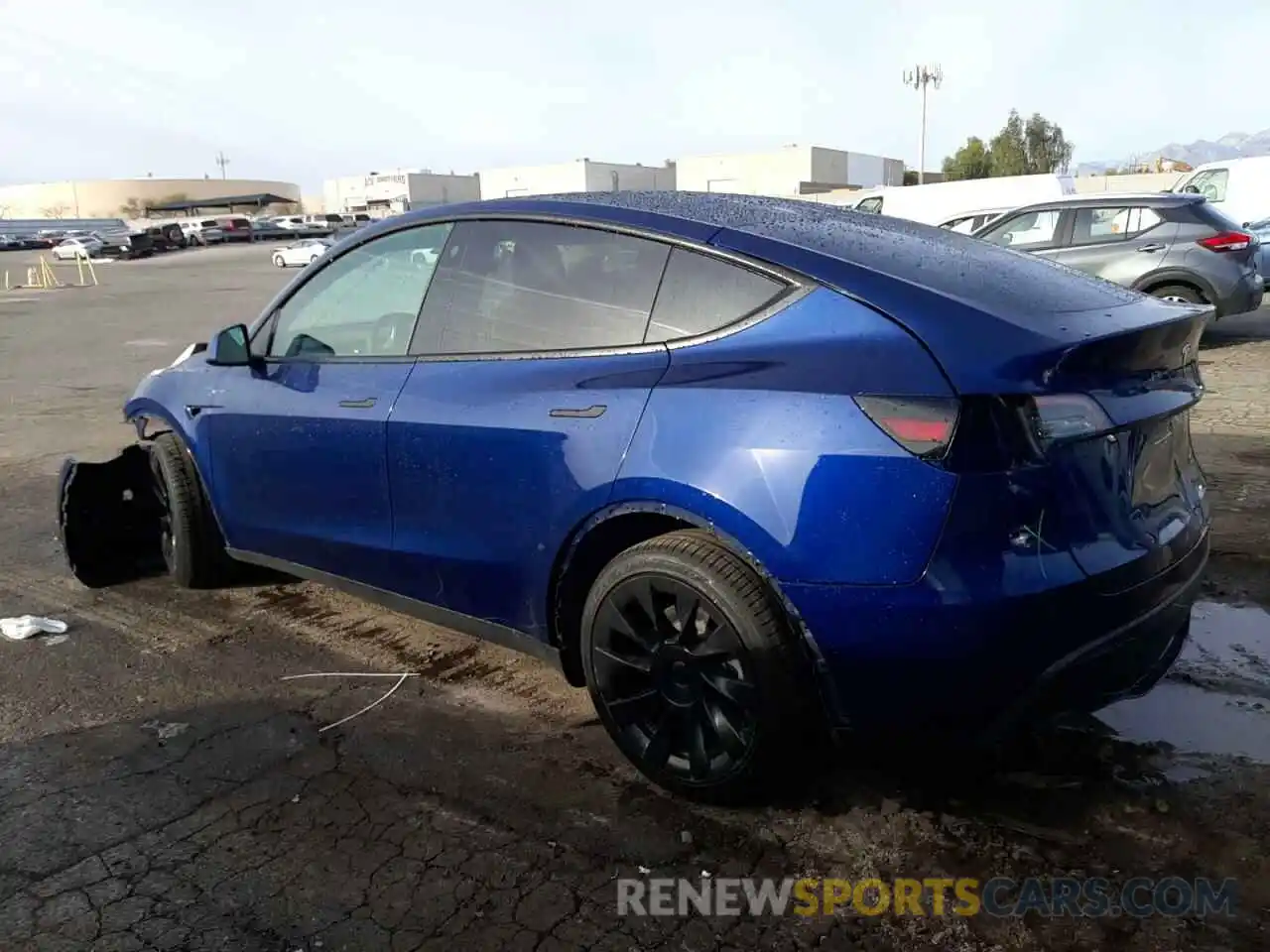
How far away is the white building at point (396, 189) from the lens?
285ft

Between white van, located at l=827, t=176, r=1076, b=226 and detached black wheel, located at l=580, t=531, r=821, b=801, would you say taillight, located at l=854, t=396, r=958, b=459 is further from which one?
white van, located at l=827, t=176, r=1076, b=226

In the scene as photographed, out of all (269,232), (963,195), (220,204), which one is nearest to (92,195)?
(220,204)

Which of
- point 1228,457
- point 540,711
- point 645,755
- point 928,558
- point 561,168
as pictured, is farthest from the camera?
point 561,168

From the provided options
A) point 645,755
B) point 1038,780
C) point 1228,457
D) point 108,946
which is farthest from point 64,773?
point 1228,457

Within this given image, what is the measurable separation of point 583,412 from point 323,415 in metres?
1.26

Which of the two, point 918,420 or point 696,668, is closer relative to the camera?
point 918,420

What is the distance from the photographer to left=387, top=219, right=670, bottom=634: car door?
287 cm

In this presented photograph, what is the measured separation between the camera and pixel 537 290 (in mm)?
3213

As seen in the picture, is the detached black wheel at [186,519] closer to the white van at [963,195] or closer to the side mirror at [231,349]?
the side mirror at [231,349]

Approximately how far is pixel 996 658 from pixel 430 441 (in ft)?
5.98

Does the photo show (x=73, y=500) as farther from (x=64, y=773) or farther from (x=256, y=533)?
(x=64, y=773)

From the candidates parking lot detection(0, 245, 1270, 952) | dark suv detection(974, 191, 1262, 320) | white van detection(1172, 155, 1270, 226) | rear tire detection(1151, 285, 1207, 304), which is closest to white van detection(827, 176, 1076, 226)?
white van detection(1172, 155, 1270, 226)

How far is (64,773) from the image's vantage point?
3143mm

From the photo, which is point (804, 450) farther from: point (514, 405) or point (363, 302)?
point (363, 302)
